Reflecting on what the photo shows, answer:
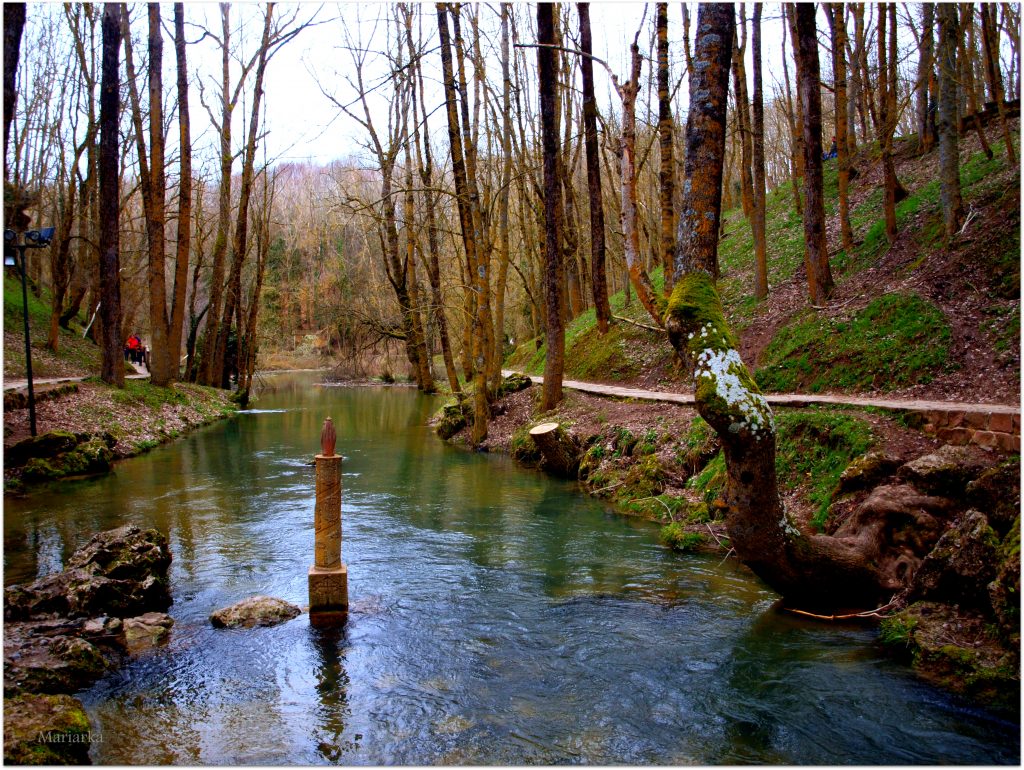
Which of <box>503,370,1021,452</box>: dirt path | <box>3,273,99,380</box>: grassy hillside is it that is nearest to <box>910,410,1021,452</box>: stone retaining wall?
<box>503,370,1021,452</box>: dirt path

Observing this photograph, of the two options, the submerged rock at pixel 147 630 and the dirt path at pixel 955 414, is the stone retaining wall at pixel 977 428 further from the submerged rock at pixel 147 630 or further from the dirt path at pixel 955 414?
the submerged rock at pixel 147 630

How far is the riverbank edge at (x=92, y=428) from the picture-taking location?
12.7 m

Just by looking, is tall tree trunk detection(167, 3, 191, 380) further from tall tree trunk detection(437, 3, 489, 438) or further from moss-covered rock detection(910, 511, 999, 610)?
moss-covered rock detection(910, 511, 999, 610)

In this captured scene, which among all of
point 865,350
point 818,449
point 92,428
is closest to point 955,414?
point 818,449

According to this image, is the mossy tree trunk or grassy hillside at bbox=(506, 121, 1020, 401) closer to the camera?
grassy hillside at bbox=(506, 121, 1020, 401)

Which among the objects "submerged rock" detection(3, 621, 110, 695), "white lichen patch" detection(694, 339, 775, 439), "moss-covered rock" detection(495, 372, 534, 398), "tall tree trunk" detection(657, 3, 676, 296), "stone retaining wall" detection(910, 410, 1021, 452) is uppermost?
"tall tree trunk" detection(657, 3, 676, 296)

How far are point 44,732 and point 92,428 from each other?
13188mm

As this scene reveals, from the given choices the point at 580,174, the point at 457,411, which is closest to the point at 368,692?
the point at 457,411

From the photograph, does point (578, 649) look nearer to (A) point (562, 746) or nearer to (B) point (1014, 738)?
(A) point (562, 746)

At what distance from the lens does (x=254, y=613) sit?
6707mm

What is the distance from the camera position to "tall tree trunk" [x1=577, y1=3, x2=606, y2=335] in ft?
58.7

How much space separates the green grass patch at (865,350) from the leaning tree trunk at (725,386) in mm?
4961

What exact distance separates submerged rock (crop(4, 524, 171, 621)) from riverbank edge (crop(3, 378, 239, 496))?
561 cm

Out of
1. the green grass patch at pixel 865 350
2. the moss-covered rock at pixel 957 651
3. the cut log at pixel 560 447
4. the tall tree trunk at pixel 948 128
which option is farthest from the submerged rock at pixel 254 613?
the tall tree trunk at pixel 948 128
